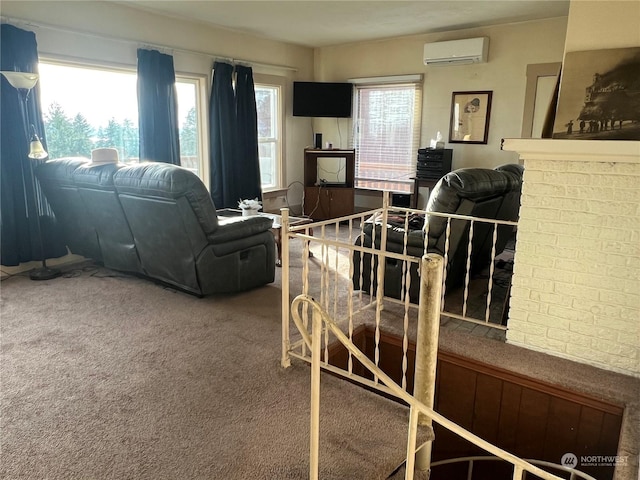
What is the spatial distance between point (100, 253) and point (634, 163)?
159 inches

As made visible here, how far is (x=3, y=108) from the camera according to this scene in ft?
12.6

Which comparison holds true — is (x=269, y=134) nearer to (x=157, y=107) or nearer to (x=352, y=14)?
(x=157, y=107)

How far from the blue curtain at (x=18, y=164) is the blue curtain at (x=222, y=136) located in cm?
198

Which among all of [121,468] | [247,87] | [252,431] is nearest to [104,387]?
[121,468]

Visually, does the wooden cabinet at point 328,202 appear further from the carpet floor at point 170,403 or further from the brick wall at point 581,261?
the brick wall at point 581,261

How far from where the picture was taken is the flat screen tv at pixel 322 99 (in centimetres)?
661

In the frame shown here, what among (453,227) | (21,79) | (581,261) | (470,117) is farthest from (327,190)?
(581,261)

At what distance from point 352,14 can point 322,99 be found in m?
1.74

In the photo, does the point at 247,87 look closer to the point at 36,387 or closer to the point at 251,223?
the point at 251,223

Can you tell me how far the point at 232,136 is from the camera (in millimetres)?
5867

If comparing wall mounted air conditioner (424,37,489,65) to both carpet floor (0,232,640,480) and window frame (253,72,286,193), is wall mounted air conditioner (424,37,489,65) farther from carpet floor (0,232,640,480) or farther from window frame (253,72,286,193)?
carpet floor (0,232,640,480)

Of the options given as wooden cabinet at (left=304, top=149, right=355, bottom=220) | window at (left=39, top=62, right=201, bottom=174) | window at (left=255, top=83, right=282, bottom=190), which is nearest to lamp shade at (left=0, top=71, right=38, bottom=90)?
window at (left=39, top=62, right=201, bottom=174)

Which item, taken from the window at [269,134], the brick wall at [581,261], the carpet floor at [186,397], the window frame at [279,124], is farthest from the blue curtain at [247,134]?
the brick wall at [581,261]

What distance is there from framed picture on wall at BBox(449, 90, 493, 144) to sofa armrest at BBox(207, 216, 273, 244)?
3.30 metres
